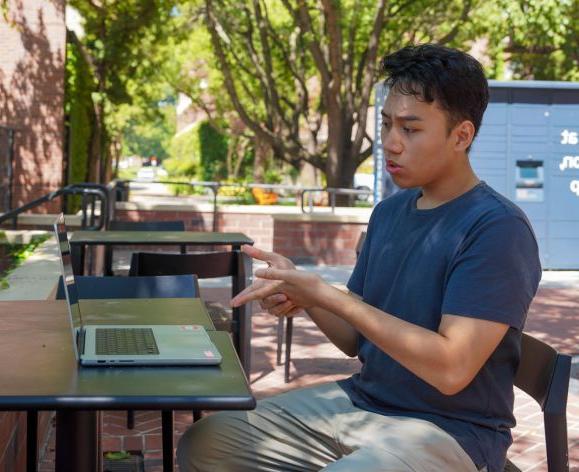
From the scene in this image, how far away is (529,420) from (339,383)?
3.25m

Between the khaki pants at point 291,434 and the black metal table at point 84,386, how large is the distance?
0.22 meters

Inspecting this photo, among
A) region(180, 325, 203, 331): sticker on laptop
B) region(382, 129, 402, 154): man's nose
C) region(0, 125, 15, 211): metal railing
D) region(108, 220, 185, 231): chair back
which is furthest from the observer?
region(0, 125, 15, 211): metal railing

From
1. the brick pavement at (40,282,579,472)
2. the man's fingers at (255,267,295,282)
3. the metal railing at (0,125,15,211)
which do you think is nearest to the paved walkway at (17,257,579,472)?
the brick pavement at (40,282,579,472)

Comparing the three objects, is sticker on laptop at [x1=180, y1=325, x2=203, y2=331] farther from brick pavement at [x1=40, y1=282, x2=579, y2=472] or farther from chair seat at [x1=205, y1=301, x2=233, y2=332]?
chair seat at [x1=205, y1=301, x2=233, y2=332]

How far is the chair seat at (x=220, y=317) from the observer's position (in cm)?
616

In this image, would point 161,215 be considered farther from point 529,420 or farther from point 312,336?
point 529,420

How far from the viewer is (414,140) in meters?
2.81

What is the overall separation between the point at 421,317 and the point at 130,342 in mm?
758

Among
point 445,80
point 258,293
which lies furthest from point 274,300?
point 445,80

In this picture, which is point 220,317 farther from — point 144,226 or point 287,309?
point 287,309

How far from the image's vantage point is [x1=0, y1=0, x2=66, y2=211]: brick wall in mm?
16234

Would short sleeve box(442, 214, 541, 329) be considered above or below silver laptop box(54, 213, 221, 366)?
above

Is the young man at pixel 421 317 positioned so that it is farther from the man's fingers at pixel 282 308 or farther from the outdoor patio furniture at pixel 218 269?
the outdoor patio furniture at pixel 218 269

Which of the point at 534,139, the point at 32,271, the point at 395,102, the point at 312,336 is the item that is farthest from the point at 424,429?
the point at 534,139
